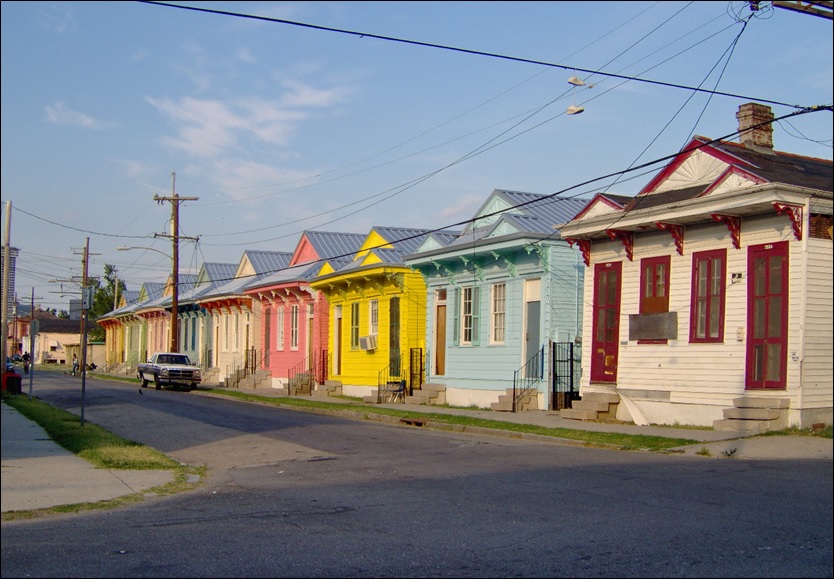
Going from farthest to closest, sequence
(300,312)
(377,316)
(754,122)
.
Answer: (300,312), (377,316), (754,122)

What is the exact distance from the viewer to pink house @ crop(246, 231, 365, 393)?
4162 cm

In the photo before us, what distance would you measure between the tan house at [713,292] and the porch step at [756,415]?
0.08 feet

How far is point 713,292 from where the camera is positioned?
20906 millimetres

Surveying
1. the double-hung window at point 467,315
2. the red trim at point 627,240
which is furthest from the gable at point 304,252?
the red trim at point 627,240

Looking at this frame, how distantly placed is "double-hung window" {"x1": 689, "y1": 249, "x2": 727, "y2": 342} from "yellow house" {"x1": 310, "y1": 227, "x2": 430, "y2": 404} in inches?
485

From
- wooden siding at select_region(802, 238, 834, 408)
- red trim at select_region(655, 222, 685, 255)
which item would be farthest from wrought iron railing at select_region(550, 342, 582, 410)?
wooden siding at select_region(802, 238, 834, 408)

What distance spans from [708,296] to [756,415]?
10.8 ft

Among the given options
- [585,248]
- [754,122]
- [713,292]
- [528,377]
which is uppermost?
[754,122]

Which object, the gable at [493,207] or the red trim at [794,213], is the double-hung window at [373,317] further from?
the red trim at [794,213]

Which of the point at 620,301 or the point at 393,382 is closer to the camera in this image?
the point at 620,301

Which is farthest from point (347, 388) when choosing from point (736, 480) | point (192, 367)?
point (736, 480)

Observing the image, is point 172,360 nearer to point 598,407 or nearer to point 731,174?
point 598,407

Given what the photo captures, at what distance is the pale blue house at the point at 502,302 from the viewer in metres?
26.7

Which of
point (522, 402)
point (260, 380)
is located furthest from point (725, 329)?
point (260, 380)
